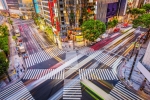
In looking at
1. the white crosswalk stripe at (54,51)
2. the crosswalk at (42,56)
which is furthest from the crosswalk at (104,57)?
the crosswalk at (42,56)

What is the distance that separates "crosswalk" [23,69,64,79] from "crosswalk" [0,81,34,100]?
427 centimetres

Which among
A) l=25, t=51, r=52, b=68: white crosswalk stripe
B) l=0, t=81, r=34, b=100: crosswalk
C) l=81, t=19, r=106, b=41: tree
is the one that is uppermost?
l=81, t=19, r=106, b=41: tree

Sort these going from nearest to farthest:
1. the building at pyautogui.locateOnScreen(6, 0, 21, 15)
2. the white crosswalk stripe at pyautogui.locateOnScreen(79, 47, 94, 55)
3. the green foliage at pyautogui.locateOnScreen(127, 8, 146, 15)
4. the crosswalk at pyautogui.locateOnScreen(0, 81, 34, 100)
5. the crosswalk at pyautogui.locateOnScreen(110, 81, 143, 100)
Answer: the crosswalk at pyautogui.locateOnScreen(110, 81, 143, 100) < the crosswalk at pyautogui.locateOnScreen(0, 81, 34, 100) < the white crosswalk stripe at pyautogui.locateOnScreen(79, 47, 94, 55) < the green foliage at pyautogui.locateOnScreen(127, 8, 146, 15) < the building at pyautogui.locateOnScreen(6, 0, 21, 15)

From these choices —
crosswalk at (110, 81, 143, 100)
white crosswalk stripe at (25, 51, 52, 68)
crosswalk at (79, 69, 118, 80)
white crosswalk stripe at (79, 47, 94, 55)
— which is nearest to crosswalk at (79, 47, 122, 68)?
white crosswalk stripe at (79, 47, 94, 55)

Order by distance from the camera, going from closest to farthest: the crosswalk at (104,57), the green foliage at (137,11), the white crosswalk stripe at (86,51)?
the crosswalk at (104,57) → the white crosswalk stripe at (86,51) → the green foliage at (137,11)

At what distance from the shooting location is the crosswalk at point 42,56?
136 ft

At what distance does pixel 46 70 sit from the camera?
36469 mm

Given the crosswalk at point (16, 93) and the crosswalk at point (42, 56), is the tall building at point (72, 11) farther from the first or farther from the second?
the crosswalk at point (16, 93)

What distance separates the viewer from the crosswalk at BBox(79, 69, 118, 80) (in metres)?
32.4

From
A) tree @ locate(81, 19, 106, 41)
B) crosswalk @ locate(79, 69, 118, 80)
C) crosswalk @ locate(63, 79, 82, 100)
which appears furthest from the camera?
tree @ locate(81, 19, 106, 41)

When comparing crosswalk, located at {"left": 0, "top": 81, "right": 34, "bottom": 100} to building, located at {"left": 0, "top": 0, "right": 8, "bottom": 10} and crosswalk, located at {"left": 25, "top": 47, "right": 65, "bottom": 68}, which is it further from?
building, located at {"left": 0, "top": 0, "right": 8, "bottom": 10}

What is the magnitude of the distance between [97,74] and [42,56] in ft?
79.2

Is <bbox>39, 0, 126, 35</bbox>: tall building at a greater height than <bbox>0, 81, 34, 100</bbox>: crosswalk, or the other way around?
<bbox>39, 0, 126, 35</bbox>: tall building

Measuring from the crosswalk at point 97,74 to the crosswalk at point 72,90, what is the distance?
3.39m
